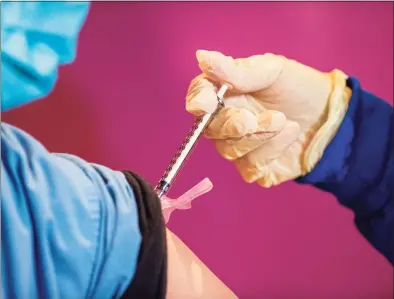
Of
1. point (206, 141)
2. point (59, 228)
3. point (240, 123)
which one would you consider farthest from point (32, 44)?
point (206, 141)

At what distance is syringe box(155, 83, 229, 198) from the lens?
1.38 ft

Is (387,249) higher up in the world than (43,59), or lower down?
lower down

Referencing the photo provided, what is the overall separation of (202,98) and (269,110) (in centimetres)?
10

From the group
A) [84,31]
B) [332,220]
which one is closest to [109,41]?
[84,31]

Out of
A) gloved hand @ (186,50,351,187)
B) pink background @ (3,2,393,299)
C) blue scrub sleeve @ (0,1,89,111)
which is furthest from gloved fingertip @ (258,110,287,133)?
blue scrub sleeve @ (0,1,89,111)

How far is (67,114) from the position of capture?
27.5 inches

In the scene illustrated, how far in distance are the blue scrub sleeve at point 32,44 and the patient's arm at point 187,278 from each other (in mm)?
133

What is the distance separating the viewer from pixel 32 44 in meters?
0.29

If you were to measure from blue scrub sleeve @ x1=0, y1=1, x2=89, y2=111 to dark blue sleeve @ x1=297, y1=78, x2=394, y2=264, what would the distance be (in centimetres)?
34

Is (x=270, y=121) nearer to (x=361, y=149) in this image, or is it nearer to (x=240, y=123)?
(x=240, y=123)

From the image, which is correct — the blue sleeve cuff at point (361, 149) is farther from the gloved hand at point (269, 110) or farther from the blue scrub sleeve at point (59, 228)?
the blue scrub sleeve at point (59, 228)

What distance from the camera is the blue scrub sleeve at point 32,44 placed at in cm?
28

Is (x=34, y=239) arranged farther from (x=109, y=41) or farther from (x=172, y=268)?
(x=109, y=41)

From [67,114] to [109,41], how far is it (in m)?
0.10
